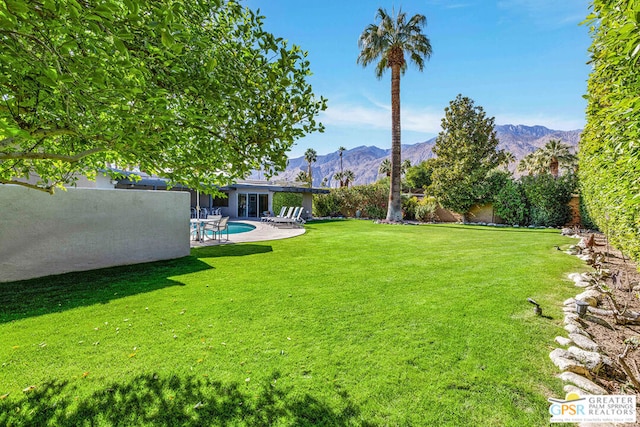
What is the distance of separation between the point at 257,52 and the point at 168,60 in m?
1.03

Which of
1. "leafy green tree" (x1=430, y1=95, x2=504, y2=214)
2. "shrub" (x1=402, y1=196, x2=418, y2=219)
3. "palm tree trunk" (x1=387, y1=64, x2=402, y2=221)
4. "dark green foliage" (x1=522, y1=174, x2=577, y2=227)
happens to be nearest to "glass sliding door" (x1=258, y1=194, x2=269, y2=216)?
"palm tree trunk" (x1=387, y1=64, x2=402, y2=221)

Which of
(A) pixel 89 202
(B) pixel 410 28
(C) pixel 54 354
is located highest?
(B) pixel 410 28

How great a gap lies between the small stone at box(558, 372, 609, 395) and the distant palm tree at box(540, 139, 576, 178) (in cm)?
4400

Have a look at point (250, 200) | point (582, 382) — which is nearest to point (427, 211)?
point (250, 200)

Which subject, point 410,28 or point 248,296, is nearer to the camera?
point 248,296

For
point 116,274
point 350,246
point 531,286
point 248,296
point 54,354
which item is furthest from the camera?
point 350,246

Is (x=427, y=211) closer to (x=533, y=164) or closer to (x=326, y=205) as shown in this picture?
(x=326, y=205)

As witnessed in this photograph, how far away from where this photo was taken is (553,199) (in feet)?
66.3

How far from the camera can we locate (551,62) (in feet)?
39.0

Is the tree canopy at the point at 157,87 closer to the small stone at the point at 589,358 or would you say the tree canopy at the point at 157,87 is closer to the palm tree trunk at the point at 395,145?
the small stone at the point at 589,358

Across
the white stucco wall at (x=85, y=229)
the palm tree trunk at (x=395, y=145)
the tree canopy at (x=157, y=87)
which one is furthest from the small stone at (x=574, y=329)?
the palm tree trunk at (x=395, y=145)

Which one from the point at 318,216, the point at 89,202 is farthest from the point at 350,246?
the point at 318,216

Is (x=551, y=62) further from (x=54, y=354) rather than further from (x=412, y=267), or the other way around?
(x=54, y=354)

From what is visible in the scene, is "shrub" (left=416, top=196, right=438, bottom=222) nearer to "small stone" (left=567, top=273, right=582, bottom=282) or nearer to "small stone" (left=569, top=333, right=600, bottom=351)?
"small stone" (left=567, top=273, right=582, bottom=282)
